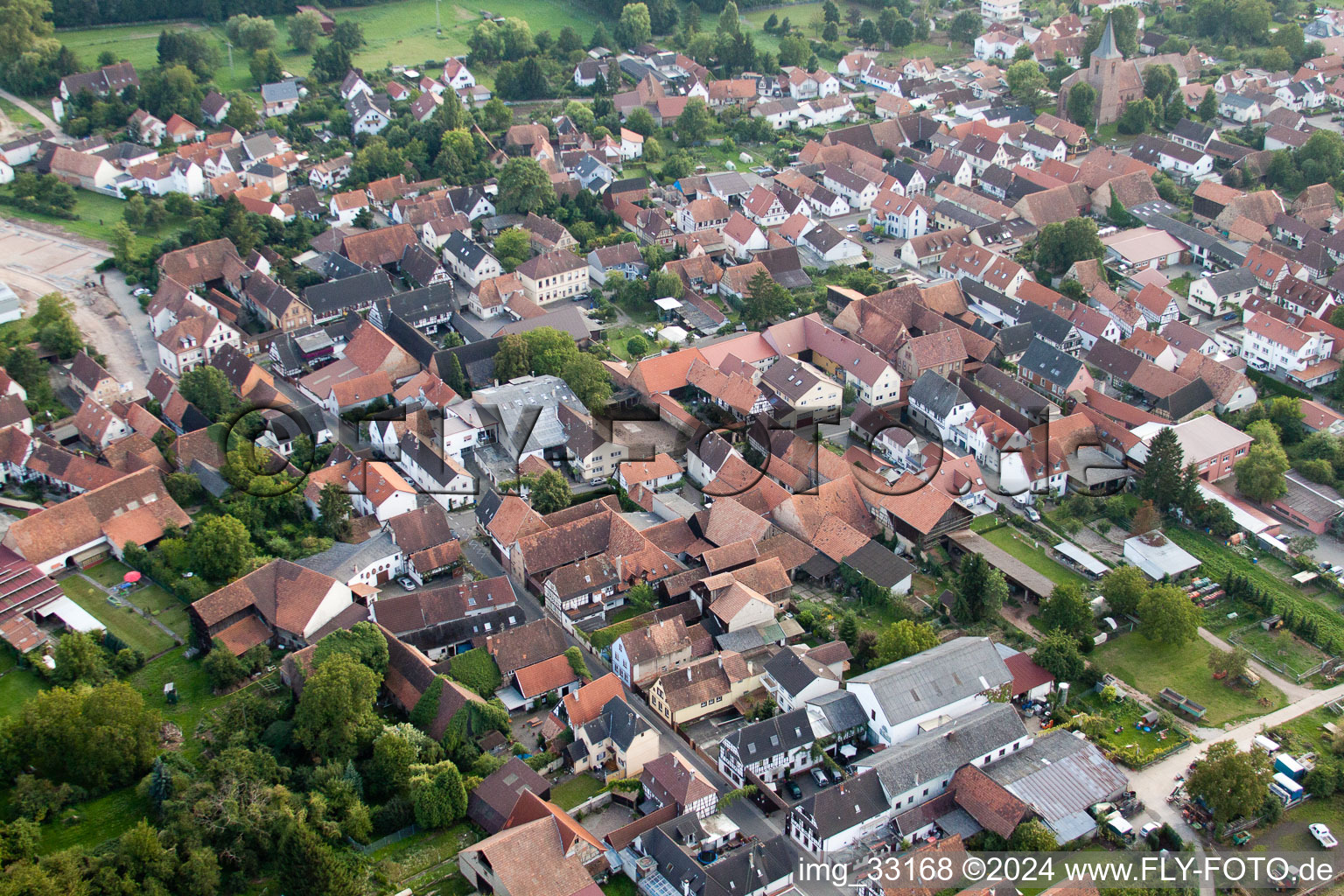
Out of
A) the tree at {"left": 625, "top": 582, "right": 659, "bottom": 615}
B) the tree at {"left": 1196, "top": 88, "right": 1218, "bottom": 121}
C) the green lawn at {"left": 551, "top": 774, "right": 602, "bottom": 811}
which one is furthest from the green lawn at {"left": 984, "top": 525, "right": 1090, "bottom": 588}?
the tree at {"left": 1196, "top": 88, "right": 1218, "bottom": 121}

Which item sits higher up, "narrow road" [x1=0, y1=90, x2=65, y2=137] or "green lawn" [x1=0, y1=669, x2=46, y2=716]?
"narrow road" [x1=0, y1=90, x2=65, y2=137]

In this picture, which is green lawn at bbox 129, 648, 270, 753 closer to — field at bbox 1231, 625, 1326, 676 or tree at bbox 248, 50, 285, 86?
field at bbox 1231, 625, 1326, 676

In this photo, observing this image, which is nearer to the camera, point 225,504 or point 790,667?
point 790,667

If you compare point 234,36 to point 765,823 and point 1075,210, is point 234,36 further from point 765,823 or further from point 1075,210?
point 765,823

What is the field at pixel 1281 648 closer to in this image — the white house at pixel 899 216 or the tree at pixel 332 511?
the tree at pixel 332 511

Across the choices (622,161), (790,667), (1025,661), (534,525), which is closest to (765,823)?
(790,667)

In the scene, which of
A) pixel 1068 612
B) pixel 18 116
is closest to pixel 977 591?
pixel 1068 612
